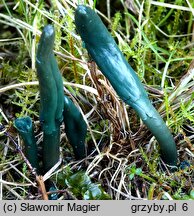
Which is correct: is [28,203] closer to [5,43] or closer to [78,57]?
[78,57]

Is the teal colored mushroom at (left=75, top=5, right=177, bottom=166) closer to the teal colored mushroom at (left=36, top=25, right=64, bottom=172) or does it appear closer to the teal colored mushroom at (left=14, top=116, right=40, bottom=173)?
the teal colored mushroom at (left=36, top=25, right=64, bottom=172)

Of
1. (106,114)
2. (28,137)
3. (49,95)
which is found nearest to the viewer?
(49,95)

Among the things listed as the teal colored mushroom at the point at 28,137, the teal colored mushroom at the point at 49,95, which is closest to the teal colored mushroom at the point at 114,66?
the teal colored mushroom at the point at 49,95

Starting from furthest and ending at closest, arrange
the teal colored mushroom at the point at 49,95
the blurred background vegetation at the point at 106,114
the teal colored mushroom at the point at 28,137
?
1. the blurred background vegetation at the point at 106,114
2. the teal colored mushroom at the point at 28,137
3. the teal colored mushroom at the point at 49,95

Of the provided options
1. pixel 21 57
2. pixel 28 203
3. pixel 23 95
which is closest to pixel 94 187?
pixel 28 203

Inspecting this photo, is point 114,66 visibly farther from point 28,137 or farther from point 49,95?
point 28,137

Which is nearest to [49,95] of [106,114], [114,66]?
[114,66]

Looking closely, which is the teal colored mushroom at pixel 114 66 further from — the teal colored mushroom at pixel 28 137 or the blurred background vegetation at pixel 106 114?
the teal colored mushroom at pixel 28 137

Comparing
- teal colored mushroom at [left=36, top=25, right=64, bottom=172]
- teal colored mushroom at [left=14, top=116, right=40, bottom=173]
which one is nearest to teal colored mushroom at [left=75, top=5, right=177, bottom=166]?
teal colored mushroom at [left=36, top=25, right=64, bottom=172]
